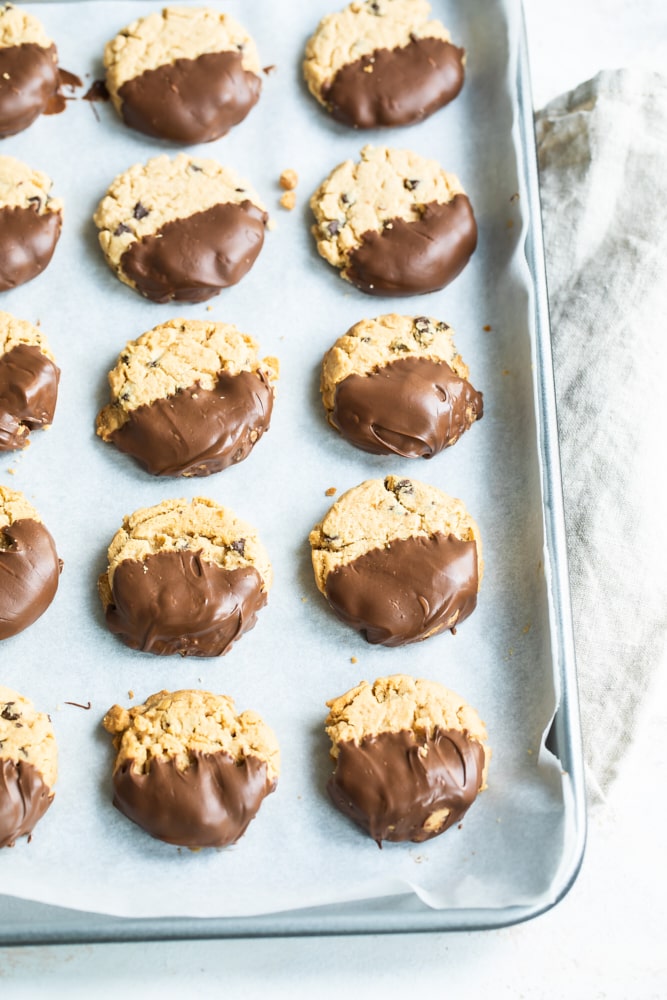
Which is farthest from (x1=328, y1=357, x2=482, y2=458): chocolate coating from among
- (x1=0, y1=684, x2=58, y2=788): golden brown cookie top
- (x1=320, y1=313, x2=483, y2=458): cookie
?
(x1=0, y1=684, x2=58, y2=788): golden brown cookie top

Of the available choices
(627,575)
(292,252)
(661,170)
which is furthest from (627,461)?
(292,252)

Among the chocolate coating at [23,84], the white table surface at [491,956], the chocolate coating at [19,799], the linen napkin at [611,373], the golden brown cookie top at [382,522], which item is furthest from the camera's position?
the chocolate coating at [23,84]

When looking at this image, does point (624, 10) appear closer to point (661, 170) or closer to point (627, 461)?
point (661, 170)

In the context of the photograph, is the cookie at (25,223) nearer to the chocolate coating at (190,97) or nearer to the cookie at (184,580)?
the chocolate coating at (190,97)

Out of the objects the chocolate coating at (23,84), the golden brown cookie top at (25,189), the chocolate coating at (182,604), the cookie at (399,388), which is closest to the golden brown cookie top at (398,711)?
the chocolate coating at (182,604)

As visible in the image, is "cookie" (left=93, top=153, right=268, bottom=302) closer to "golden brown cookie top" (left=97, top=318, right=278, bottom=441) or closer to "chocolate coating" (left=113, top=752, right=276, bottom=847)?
"golden brown cookie top" (left=97, top=318, right=278, bottom=441)

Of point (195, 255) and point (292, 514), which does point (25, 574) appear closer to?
point (292, 514)
